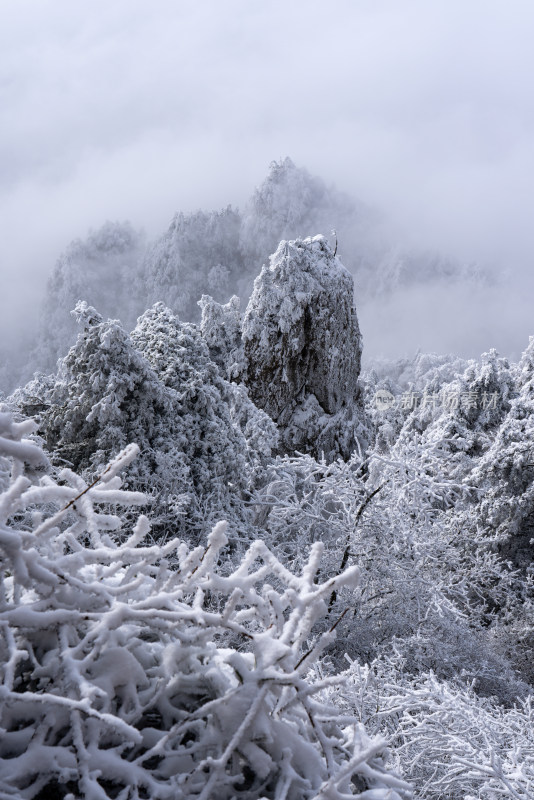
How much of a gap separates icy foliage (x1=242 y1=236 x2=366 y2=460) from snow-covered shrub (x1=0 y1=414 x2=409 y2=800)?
66.7 feet

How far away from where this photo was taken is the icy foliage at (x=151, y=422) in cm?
982

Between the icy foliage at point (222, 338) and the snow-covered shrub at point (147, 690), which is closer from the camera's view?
the snow-covered shrub at point (147, 690)

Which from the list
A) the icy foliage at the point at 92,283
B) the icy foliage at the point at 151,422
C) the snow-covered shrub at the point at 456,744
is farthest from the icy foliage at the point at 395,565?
the icy foliage at the point at 92,283

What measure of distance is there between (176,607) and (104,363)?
8773mm

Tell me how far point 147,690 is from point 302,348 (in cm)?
2135

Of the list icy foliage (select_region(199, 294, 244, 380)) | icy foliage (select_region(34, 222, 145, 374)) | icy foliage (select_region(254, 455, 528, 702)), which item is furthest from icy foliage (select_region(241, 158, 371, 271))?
icy foliage (select_region(254, 455, 528, 702))

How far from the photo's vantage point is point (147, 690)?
1481 mm

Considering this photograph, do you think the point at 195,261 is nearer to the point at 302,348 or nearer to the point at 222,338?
the point at 222,338

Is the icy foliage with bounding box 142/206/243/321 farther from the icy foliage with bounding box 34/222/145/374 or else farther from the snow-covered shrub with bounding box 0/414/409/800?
the snow-covered shrub with bounding box 0/414/409/800

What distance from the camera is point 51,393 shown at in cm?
1095

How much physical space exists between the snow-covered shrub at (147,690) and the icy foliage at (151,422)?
26.3ft

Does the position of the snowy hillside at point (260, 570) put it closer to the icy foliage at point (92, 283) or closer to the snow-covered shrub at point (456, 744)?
the snow-covered shrub at point (456, 744)

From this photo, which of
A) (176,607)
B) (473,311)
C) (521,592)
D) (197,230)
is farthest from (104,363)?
(473,311)

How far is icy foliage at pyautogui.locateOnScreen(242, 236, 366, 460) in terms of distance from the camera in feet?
72.6
